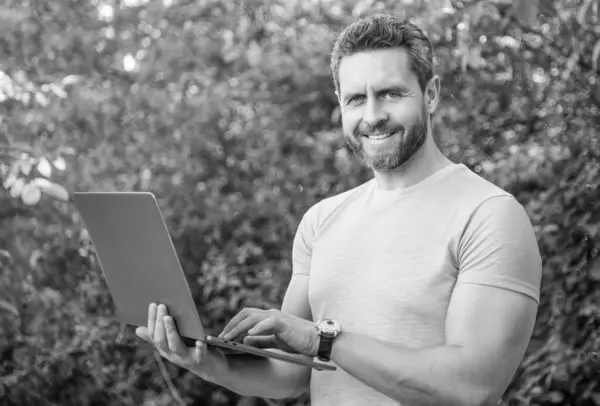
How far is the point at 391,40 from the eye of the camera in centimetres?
171

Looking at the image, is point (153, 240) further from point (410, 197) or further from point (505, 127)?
point (505, 127)

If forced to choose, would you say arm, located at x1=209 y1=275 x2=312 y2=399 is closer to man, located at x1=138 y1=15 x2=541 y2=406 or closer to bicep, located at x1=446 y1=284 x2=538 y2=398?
man, located at x1=138 y1=15 x2=541 y2=406

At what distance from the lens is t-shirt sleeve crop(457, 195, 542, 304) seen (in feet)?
5.07

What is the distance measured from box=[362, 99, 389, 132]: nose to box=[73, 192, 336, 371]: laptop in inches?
18.1

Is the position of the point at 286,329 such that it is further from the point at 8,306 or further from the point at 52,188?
the point at 8,306

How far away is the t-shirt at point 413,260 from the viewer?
157 centimetres

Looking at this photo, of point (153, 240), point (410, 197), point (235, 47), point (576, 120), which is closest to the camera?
point (153, 240)

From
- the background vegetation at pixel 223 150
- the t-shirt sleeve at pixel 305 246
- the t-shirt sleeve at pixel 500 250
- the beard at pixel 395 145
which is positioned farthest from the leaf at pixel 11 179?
the t-shirt sleeve at pixel 500 250

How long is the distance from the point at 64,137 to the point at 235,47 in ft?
3.19

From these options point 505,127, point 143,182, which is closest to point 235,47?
point 143,182

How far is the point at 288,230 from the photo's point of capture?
4.02 metres

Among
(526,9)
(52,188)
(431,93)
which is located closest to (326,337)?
(431,93)

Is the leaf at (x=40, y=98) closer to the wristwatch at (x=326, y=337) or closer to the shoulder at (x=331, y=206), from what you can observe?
the shoulder at (x=331, y=206)

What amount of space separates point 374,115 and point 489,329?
48 cm
